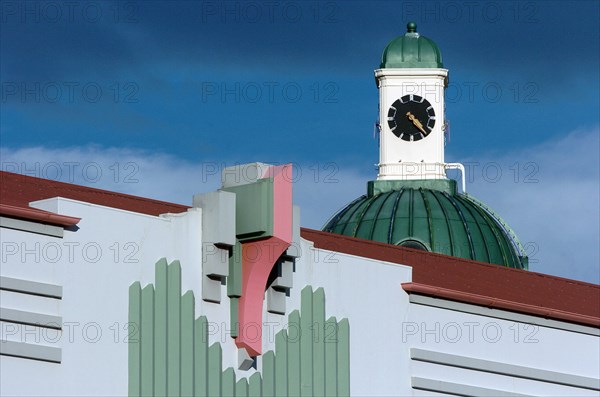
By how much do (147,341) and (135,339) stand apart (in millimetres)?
293

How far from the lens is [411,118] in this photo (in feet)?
236

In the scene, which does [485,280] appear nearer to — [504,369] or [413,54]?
[504,369]

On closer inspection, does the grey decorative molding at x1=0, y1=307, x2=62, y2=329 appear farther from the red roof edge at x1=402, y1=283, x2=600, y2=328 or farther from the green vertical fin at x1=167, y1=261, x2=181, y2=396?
the red roof edge at x1=402, y1=283, x2=600, y2=328

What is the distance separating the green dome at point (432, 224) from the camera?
212 feet

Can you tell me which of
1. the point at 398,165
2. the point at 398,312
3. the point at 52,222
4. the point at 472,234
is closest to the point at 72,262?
the point at 52,222

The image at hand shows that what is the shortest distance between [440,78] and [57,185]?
3638 cm

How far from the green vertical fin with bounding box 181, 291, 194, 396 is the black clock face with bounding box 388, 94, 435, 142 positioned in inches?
1391

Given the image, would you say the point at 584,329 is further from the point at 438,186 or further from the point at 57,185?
the point at 438,186

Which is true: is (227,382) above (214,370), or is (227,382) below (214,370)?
below

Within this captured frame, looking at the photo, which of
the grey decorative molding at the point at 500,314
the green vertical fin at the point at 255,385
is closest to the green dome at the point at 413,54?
the grey decorative molding at the point at 500,314

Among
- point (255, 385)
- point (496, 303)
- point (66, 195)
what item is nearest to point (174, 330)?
point (255, 385)

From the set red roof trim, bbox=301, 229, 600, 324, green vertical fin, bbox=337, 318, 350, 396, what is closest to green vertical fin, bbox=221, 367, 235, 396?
green vertical fin, bbox=337, 318, 350, 396

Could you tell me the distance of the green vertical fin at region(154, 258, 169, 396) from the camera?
36469mm

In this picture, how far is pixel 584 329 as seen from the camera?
43906mm
